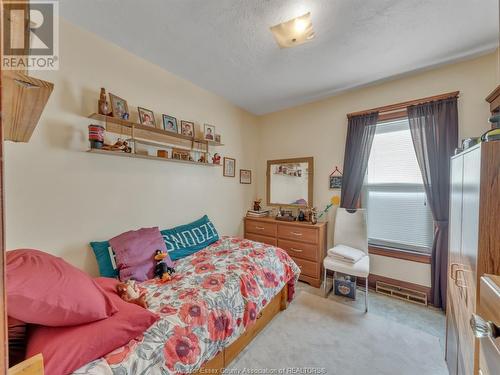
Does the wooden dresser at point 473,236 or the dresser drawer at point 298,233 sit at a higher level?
the wooden dresser at point 473,236

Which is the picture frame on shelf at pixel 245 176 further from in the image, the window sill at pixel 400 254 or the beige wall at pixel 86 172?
the window sill at pixel 400 254

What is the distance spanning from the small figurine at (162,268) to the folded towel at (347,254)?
1774 millimetres

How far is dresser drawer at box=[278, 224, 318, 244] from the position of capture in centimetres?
272

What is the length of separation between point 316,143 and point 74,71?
2.84 m

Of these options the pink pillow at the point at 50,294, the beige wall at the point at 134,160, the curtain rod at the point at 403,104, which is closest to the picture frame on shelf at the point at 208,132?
the beige wall at the point at 134,160

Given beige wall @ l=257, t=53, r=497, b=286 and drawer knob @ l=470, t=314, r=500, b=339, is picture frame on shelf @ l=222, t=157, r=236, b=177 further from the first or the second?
drawer knob @ l=470, t=314, r=500, b=339

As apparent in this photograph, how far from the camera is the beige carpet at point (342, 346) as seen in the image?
1.53 m

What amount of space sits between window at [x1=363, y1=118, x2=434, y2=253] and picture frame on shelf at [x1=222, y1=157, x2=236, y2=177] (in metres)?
1.87

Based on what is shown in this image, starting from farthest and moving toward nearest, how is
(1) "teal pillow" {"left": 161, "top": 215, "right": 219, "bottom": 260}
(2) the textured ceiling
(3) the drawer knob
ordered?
1. (1) "teal pillow" {"left": 161, "top": 215, "right": 219, "bottom": 260}
2. (2) the textured ceiling
3. (3) the drawer knob

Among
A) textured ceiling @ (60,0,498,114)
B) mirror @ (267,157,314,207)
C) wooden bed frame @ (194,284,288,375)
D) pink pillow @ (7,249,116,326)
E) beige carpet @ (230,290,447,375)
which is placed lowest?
beige carpet @ (230,290,447,375)

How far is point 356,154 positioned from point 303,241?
1.34 m

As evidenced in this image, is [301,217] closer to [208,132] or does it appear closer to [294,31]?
[208,132]

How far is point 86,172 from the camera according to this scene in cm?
177

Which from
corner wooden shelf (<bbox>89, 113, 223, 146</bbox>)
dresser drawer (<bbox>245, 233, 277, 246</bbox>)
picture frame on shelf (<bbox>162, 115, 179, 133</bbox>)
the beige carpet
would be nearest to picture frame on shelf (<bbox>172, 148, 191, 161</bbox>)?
corner wooden shelf (<bbox>89, 113, 223, 146</bbox>)
